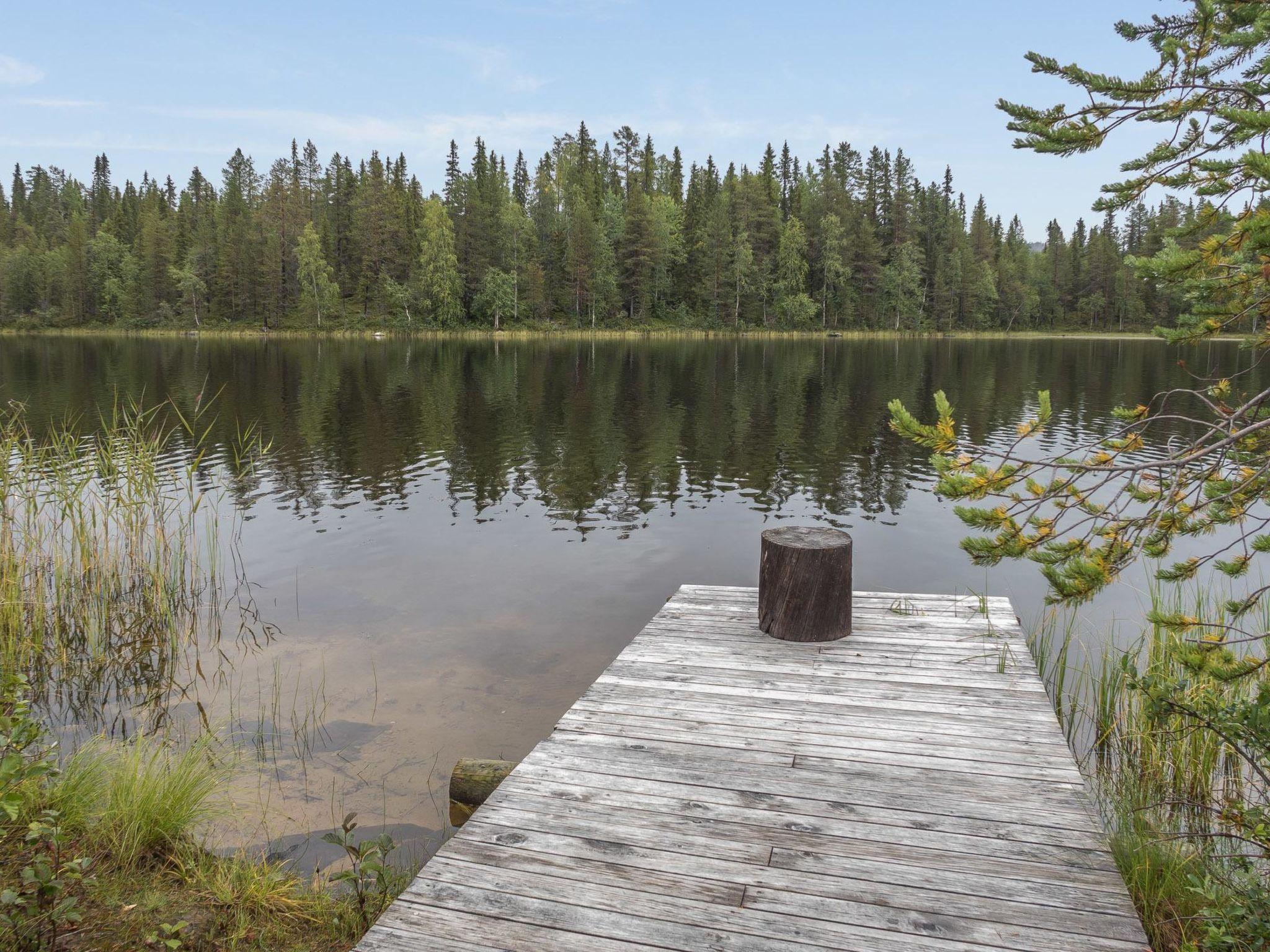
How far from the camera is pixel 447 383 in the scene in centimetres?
3344

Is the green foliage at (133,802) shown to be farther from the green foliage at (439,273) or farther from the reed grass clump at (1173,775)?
the green foliage at (439,273)

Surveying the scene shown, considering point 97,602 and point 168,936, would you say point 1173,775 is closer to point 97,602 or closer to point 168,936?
point 168,936

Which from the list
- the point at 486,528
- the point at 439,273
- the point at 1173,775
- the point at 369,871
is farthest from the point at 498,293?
the point at 369,871

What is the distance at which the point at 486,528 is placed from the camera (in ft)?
43.7

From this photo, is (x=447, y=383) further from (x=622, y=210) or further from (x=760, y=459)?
(x=622, y=210)

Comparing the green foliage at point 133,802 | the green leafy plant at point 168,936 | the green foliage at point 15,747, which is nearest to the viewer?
the green foliage at point 15,747

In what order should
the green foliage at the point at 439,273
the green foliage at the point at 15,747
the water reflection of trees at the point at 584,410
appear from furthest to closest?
the green foliage at the point at 439,273 < the water reflection of trees at the point at 584,410 < the green foliage at the point at 15,747

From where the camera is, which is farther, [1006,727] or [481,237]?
[481,237]

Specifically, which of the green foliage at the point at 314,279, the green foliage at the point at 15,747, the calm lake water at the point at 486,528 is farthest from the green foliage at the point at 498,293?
the green foliage at the point at 15,747

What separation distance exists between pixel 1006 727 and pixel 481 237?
77.4 m

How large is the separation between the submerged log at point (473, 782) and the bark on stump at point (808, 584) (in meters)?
2.42

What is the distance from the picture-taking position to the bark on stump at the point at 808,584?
19.7 feet

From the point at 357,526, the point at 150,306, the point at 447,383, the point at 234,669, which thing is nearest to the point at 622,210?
the point at 150,306

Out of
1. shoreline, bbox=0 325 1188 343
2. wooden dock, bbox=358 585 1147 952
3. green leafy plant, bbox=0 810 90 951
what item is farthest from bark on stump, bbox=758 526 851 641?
shoreline, bbox=0 325 1188 343
